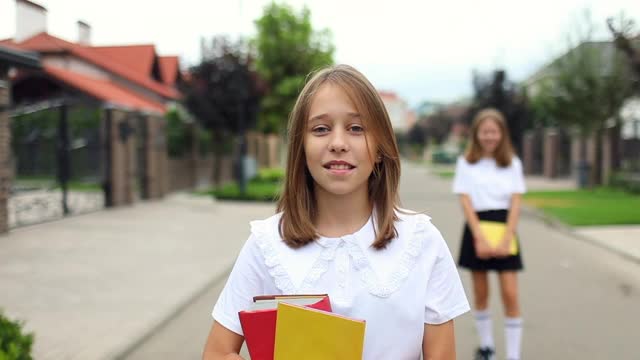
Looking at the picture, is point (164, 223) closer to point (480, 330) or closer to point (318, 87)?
point (480, 330)

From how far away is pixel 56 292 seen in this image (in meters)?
7.17

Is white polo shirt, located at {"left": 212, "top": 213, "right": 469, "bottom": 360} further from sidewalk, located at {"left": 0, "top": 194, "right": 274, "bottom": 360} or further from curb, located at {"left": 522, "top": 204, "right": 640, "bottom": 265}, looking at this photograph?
curb, located at {"left": 522, "top": 204, "right": 640, "bottom": 265}

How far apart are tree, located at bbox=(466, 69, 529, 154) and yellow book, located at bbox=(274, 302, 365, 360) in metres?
34.1

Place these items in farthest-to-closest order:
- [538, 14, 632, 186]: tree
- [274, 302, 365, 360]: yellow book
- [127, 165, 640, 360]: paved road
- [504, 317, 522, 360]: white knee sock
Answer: [538, 14, 632, 186]: tree
[127, 165, 640, 360]: paved road
[504, 317, 522, 360]: white knee sock
[274, 302, 365, 360]: yellow book

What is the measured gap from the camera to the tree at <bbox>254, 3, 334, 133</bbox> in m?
36.4

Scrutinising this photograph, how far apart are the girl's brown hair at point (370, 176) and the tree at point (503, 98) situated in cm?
3369

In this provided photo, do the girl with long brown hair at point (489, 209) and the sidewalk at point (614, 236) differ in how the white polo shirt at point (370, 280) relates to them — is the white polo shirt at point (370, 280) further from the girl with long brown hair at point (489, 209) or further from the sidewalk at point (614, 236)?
the sidewalk at point (614, 236)

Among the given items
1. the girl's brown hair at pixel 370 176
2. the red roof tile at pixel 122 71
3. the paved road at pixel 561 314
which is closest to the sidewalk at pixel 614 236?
the paved road at pixel 561 314

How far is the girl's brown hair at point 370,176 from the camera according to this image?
1.73 m

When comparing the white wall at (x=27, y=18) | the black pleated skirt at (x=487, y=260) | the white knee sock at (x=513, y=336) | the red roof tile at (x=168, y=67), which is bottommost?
the white knee sock at (x=513, y=336)

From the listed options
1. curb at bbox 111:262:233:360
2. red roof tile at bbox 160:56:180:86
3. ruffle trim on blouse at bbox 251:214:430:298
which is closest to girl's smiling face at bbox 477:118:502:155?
curb at bbox 111:262:233:360

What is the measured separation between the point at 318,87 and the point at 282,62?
35.9 m

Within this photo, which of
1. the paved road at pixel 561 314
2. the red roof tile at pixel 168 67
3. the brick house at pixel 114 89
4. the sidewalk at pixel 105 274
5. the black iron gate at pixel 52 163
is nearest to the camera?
the paved road at pixel 561 314

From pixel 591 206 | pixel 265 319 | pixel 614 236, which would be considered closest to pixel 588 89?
pixel 591 206
